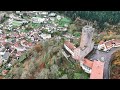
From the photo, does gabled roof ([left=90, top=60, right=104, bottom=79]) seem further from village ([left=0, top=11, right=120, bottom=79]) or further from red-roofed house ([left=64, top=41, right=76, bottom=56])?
red-roofed house ([left=64, top=41, right=76, bottom=56])

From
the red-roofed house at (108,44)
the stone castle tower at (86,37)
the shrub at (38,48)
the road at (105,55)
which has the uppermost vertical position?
the stone castle tower at (86,37)

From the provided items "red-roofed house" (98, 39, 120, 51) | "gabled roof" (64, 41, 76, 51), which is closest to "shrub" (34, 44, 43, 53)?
"gabled roof" (64, 41, 76, 51)

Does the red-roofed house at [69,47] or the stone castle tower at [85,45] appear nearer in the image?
the stone castle tower at [85,45]

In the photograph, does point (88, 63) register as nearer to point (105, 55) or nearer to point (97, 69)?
point (97, 69)

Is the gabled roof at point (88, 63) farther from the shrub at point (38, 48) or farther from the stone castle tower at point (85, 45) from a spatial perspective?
the shrub at point (38, 48)

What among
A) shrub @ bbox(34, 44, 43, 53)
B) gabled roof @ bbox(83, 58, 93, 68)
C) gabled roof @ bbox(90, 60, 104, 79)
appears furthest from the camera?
shrub @ bbox(34, 44, 43, 53)

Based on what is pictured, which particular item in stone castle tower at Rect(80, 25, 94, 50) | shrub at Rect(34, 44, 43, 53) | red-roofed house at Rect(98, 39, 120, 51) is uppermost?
stone castle tower at Rect(80, 25, 94, 50)

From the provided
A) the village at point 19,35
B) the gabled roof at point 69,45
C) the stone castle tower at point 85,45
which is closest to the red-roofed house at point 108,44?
the stone castle tower at point 85,45

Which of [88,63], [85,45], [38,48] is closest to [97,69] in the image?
[88,63]

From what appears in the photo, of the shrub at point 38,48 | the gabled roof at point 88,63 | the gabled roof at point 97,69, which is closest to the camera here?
the gabled roof at point 97,69
